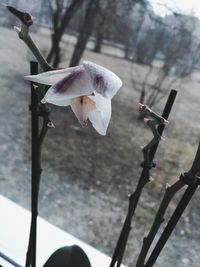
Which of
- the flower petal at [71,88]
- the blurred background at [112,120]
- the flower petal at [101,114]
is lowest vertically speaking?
the blurred background at [112,120]

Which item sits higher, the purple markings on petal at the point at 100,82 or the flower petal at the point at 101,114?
the purple markings on petal at the point at 100,82

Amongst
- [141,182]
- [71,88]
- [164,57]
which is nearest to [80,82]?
[71,88]

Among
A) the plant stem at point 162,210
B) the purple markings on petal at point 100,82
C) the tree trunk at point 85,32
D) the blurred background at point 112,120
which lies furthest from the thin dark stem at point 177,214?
the tree trunk at point 85,32

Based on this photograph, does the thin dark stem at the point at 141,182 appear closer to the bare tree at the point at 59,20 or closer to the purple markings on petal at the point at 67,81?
the purple markings on petal at the point at 67,81

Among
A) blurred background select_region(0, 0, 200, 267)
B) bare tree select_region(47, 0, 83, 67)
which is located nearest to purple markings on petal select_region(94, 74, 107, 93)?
blurred background select_region(0, 0, 200, 267)

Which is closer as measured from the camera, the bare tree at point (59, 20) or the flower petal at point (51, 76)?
the flower petal at point (51, 76)

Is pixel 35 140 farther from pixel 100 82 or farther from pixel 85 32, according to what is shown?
pixel 85 32
